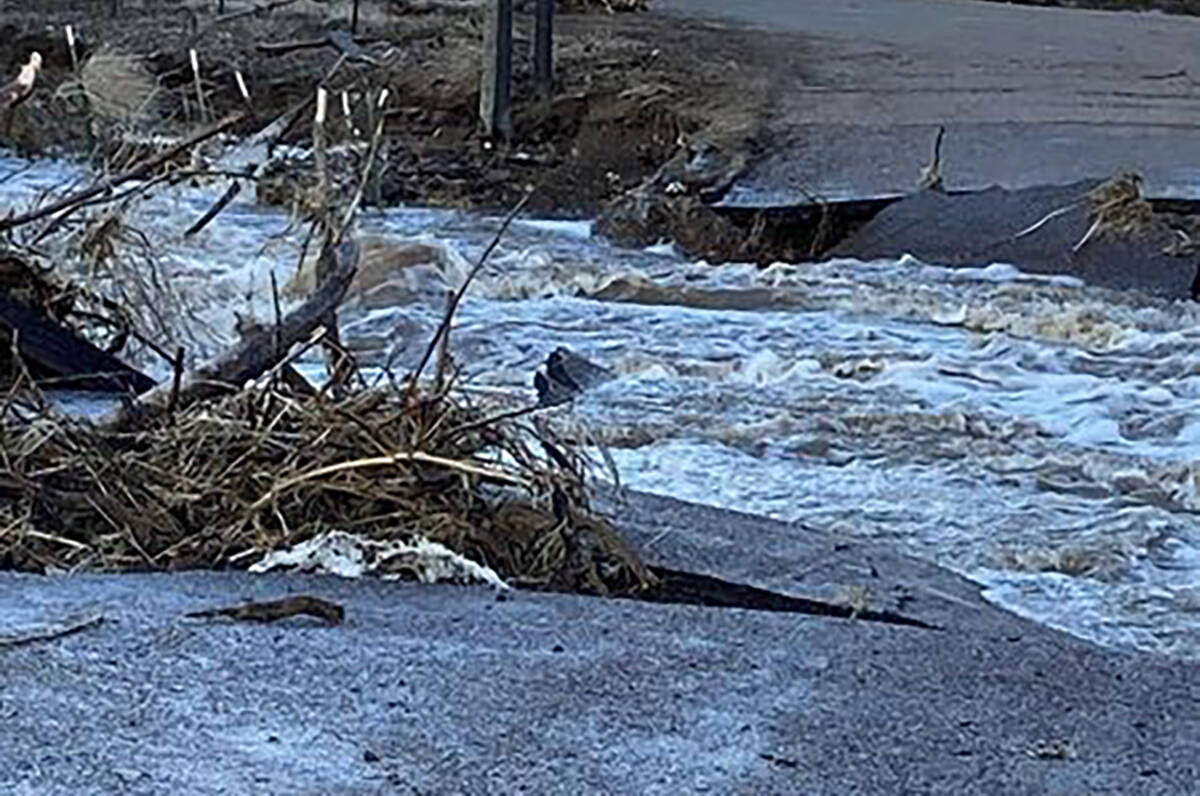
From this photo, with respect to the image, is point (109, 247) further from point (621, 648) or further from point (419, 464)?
point (621, 648)

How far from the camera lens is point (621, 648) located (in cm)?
414

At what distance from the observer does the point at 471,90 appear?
57.0 ft

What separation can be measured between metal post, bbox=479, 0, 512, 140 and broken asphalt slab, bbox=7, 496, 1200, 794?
36.8 ft

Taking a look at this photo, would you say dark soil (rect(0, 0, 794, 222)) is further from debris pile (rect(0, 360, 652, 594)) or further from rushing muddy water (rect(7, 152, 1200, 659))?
debris pile (rect(0, 360, 652, 594))

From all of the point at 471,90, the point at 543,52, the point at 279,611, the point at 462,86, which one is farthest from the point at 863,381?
the point at 462,86

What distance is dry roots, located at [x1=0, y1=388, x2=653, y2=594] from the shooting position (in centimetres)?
467

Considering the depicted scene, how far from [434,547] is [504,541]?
10.5 inches

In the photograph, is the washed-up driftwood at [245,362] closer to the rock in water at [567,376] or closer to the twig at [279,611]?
the twig at [279,611]

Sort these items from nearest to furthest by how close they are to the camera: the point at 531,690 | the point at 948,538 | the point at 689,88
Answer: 1. the point at 531,690
2. the point at 948,538
3. the point at 689,88

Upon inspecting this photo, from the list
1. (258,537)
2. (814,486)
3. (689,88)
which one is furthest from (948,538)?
(689,88)

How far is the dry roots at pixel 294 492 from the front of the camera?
467 centimetres

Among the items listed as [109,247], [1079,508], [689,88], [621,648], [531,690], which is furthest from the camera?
[689,88]

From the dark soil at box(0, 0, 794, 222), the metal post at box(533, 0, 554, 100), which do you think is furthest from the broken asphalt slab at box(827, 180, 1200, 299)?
the metal post at box(533, 0, 554, 100)

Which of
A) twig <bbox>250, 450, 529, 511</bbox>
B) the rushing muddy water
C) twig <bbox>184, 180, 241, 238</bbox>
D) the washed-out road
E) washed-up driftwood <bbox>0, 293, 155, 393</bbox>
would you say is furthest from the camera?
the washed-out road
